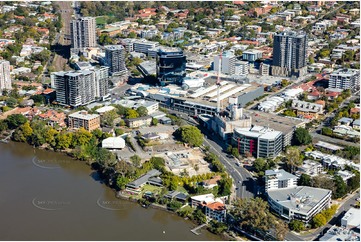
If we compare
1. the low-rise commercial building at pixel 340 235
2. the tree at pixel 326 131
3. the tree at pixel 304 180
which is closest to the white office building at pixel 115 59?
the tree at pixel 326 131

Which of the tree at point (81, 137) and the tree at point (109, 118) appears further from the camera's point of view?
the tree at point (109, 118)

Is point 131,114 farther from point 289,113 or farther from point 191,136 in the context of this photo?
point 289,113

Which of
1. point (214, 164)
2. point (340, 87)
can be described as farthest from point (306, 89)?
point (214, 164)

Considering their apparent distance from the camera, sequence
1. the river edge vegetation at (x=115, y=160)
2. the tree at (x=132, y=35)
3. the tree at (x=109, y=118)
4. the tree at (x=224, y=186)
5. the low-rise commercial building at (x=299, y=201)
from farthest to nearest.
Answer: the tree at (x=132, y=35) < the tree at (x=109, y=118) < the tree at (x=224, y=186) < the river edge vegetation at (x=115, y=160) < the low-rise commercial building at (x=299, y=201)

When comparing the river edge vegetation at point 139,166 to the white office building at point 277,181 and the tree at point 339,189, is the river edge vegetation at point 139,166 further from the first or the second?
the tree at point 339,189

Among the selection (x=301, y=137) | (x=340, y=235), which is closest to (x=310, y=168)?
(x=301, y=137)

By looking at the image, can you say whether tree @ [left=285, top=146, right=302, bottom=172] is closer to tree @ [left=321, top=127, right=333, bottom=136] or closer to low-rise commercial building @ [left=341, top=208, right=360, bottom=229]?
low-rise commercial building @ [left=341, top=208, right=360, bottom=229]

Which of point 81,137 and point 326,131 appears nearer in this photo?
point 81,137
